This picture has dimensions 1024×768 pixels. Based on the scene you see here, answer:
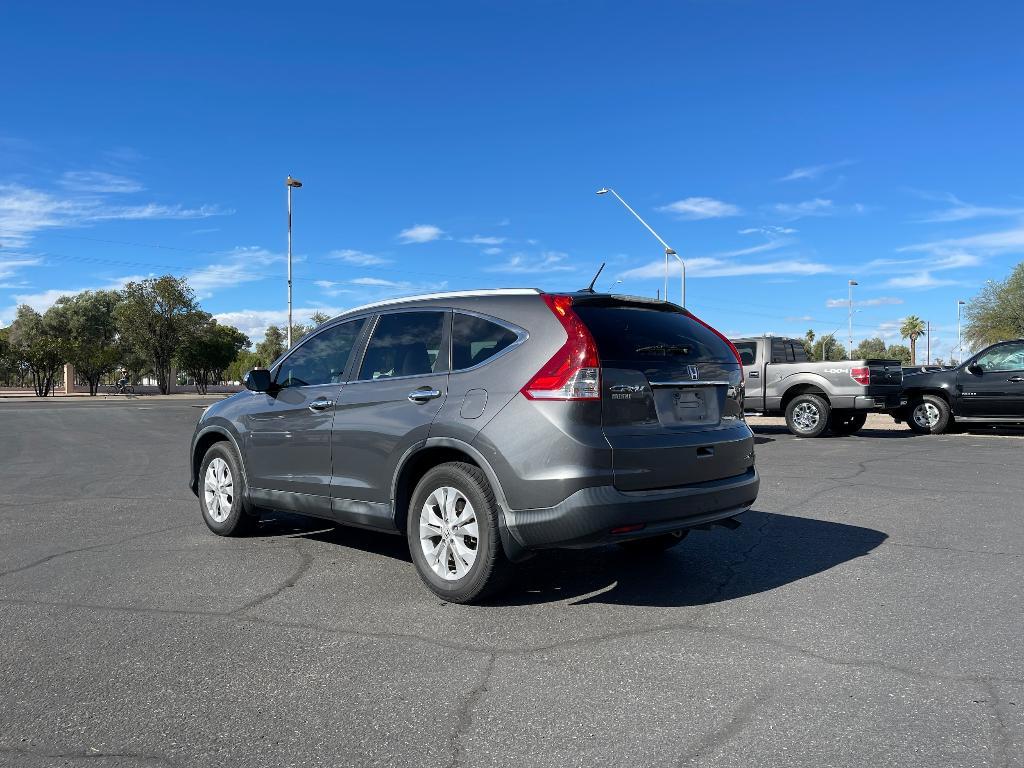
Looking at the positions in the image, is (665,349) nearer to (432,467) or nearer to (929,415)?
(432,467)

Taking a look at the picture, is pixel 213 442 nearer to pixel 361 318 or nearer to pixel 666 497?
pixel 361 318

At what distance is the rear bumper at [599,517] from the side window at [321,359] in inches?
79.9

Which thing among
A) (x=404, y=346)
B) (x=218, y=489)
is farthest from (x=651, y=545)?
(x=218, y=489)

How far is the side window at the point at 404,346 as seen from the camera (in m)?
5.02

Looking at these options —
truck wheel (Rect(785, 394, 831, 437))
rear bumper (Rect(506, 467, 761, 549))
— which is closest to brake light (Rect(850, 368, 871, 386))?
truck wheel (Rect(785, 394, 831, 437))

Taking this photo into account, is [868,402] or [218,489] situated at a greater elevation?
[868,402]

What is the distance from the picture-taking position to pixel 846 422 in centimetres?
1617

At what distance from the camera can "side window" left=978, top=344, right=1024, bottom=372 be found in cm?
1543

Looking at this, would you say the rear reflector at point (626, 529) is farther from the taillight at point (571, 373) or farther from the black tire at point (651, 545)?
the black tire at point (651, 545)

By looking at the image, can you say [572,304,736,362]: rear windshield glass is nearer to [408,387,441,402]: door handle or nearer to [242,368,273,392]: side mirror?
[408,387,441,402]: door handle

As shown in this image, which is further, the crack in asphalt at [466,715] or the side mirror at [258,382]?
the side mirror at [258,382]

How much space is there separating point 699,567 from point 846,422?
1204 centimetres

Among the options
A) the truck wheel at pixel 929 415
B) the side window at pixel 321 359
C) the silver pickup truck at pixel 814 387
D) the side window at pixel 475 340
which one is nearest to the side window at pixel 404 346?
the side window at pixel 475 340

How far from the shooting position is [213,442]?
22.4ft
